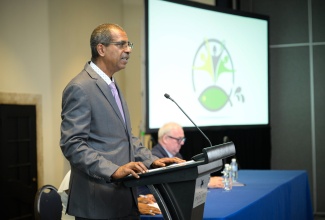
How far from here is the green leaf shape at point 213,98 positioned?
6316 millimetres

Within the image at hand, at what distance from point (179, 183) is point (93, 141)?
0.39 m

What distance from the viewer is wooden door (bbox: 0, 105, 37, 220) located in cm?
605

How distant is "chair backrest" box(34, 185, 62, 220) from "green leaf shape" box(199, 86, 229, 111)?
340 centimetres

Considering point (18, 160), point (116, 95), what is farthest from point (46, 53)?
point (116, 95)

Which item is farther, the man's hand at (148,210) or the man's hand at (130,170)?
the man's hand at (148,210)

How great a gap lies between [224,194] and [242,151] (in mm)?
3856

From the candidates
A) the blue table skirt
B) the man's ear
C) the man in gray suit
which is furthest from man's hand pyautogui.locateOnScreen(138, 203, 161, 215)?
the man's ear

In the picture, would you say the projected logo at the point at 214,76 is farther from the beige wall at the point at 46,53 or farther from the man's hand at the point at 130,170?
the man's hand at the point at 130,170

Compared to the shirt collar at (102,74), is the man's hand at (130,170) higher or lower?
lower

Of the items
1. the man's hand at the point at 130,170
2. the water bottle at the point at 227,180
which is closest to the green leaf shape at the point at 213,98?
the water bottle at the point at 227,180

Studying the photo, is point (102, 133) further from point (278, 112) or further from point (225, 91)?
point (278, 112)

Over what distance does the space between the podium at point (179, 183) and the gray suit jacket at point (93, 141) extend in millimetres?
108

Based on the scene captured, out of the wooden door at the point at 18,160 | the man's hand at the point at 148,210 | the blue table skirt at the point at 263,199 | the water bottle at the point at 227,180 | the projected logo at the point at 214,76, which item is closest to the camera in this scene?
the man's hand at the point at 148,210

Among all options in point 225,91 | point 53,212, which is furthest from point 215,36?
point 53,212
